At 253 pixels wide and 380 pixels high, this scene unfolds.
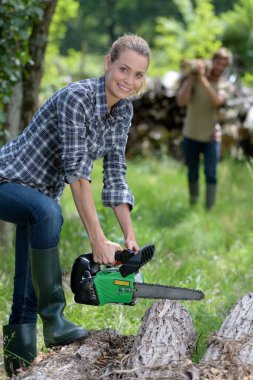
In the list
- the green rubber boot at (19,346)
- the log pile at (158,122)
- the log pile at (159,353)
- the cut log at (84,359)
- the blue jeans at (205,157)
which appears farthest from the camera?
the log pile at (158,122)

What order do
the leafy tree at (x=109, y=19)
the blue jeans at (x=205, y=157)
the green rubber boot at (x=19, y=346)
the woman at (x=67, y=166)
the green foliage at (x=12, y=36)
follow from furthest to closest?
1. the leafy tree at (x=109, y=19)
2. the blue jeans at (x=205, y=157)
3. the green foliage at (x=12, y=36)
4. the green rubber boot at (x=19, y=346)
5. the woman at (x=67, y=166)

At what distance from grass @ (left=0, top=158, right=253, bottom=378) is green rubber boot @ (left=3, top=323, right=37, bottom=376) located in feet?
1.71

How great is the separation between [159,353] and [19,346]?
2.67 ft

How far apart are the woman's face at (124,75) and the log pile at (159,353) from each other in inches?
39.3

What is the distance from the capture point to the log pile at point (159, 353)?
2.73 metres

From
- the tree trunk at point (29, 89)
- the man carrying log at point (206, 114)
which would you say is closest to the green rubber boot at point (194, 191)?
the man carrying log at point (206, 114)

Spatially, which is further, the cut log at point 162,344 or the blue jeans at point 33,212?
the blue jeans at point 33,212

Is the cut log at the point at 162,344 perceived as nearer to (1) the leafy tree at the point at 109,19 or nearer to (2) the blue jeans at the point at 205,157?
(2) the blue jeans at the point at 205,157

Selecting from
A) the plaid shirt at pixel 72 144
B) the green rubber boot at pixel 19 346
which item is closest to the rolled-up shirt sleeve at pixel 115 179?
the plaid shirt at pixel 72 144

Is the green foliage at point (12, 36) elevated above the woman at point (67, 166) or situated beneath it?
elevated above

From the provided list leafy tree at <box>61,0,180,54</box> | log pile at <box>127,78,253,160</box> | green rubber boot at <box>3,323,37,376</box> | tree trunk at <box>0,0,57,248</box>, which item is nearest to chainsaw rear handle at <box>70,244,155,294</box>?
green rubber boot at <box>3,323,37,376</box>

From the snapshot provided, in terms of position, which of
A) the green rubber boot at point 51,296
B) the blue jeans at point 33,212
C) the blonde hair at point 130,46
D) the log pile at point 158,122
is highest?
the log pile at point 158,122

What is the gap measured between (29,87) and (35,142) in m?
2.62

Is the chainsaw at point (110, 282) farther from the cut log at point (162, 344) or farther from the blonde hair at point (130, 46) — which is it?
the blonde hair at point (130, 46)
